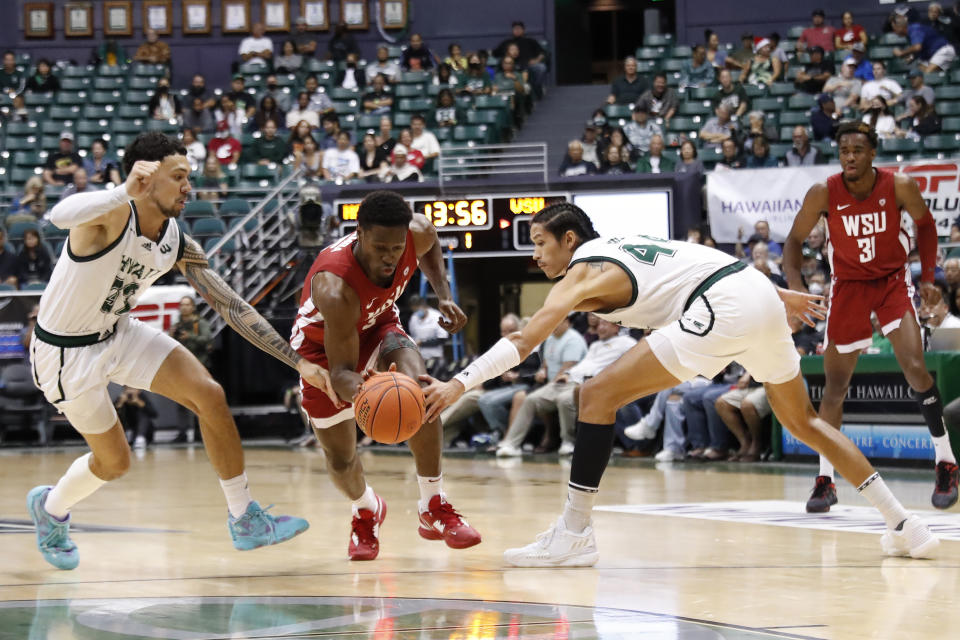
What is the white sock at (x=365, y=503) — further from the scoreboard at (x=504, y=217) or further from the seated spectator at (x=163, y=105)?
the seated spectator at (x=163, y=105)

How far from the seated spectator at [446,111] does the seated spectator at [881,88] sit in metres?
5.49

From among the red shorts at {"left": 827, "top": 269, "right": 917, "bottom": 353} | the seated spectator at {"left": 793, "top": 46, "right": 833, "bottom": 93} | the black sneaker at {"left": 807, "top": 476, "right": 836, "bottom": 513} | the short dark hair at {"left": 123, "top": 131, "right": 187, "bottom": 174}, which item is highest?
the seated spectator at {"left": 793, "top": 46, "right": 833, "bottom": 93}

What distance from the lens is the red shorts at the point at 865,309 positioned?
22.2 ft

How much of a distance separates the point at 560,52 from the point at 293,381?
10126mm

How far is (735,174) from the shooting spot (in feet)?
47.2

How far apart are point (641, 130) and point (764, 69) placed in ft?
7.06

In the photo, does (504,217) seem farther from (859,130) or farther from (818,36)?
(859,130)

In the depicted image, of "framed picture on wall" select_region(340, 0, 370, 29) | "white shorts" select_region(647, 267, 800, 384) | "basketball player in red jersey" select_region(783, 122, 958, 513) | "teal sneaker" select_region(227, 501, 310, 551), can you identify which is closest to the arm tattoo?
"teal sneaker" select_region(227, 501, 310, 551)

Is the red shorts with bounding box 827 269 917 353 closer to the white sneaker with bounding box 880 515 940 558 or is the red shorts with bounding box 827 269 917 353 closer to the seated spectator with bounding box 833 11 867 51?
the white sneaker with bounding box 880 515 940 558

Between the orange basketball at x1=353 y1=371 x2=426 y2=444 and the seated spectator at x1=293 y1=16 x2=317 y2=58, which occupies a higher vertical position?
the seated spectator at x1=293 y1=16 x2=317 y2=58

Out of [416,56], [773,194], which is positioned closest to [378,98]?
[416,56]

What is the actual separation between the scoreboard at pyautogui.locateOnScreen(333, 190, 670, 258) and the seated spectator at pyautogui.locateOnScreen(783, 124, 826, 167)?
169 centimetres

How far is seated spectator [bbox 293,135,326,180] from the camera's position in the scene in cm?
1675

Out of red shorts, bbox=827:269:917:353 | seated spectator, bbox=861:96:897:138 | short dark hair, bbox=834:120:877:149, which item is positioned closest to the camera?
short dark hair, bbox=834:120:877:149
